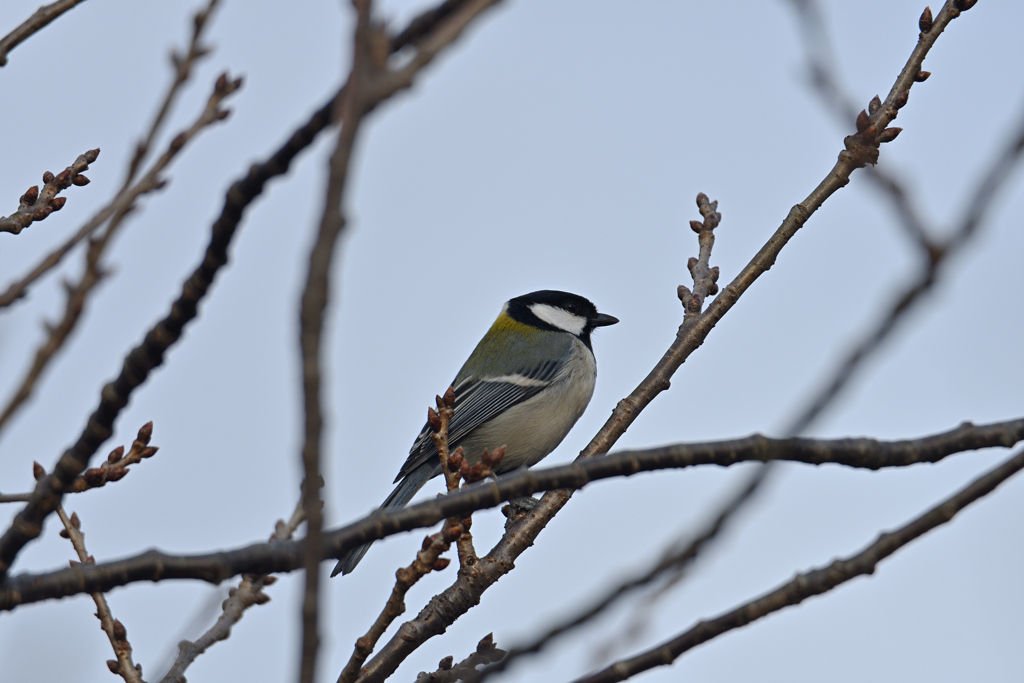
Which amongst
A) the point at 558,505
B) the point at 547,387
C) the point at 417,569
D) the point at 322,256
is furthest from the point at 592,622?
the point at 547,387

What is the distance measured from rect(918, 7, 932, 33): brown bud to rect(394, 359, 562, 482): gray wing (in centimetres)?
401

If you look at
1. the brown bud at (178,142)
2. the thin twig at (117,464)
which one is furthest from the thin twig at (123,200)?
the thin twig at (117,464)

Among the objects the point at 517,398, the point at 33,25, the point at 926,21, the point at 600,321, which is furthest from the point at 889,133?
the point at 600,321

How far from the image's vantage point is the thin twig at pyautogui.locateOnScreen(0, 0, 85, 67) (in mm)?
2496

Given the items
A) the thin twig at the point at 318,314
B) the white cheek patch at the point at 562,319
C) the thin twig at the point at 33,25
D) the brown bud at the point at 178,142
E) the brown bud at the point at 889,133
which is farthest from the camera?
the white cheek patch at the point at 562,319

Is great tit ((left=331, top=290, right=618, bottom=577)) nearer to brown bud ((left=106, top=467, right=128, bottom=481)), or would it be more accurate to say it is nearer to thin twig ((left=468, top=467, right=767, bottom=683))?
brown bud ((left=106, top=467, right=128, bottom=481))

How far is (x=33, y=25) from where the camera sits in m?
2.53

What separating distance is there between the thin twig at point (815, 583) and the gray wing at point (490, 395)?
495cm

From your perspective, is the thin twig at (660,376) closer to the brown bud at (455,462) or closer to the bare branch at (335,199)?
the brown bud at (455,462)

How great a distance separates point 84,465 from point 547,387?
529 cm

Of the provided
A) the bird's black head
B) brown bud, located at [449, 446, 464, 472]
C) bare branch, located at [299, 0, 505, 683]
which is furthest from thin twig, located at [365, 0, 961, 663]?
the bird's black head

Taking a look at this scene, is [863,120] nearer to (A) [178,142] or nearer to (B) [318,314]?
(A) [178,142]

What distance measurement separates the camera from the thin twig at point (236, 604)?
3.35 meters

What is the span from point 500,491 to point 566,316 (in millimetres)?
6194
